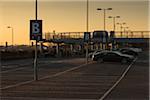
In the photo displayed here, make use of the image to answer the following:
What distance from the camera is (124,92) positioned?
21.0 meters

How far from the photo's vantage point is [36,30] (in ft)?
89.8

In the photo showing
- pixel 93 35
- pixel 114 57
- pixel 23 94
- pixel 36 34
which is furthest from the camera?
pixel 93 35

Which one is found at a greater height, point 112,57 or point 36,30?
point 36,30

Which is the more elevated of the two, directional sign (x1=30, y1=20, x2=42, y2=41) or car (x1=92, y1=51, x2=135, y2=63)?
directional sign (x1=30, y1=20, x2=42, y2=41)

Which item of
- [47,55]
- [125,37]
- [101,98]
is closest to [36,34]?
[101,98]

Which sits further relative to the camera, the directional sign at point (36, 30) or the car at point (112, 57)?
the car at point (112, 57)

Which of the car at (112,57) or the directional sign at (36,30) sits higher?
the directional sign at (36,30)

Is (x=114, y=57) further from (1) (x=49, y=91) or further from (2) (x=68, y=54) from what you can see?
(2) (x=68, y=54)

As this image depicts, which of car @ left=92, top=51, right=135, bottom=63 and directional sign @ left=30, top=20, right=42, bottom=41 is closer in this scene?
directional sign @ left=30, top=20, right=42, bottom=41

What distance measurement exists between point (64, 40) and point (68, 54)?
3.24 metres

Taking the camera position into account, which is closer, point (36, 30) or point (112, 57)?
point (36, 30)

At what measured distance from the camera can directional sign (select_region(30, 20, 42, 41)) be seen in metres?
27.2

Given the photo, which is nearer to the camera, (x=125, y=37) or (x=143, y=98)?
(x=143, y=98)

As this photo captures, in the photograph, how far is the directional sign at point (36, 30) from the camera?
27203mm
